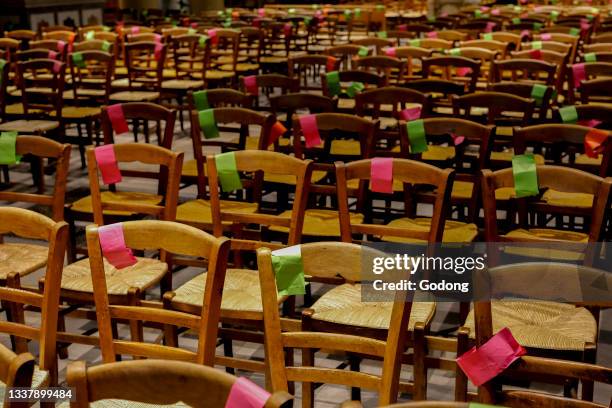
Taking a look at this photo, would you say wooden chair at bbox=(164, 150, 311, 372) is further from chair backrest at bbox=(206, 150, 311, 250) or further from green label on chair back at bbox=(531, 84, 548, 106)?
green label on chair back at bbox=(531, 84, 548, 106)

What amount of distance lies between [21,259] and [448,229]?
185cm

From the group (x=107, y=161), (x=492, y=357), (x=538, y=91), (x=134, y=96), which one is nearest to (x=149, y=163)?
(x=107, y=161)

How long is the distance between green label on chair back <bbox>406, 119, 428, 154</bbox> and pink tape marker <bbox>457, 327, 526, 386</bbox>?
6.30 ft

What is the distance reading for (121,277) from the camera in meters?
3.42

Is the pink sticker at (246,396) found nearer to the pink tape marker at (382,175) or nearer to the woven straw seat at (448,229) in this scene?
the pink tape marker at (382,175)

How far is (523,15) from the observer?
11859mm

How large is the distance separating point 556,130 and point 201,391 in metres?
2.62

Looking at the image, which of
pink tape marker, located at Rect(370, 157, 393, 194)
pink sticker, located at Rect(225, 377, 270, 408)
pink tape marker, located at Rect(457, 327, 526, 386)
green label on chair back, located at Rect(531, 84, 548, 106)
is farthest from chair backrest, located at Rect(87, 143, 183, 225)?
green label on chair back, located at Rect(531, 84, 548, 106)

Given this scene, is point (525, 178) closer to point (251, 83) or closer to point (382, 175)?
point (382, 175)

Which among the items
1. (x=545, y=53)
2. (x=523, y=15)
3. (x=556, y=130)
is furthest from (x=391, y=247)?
(x=523, y=15)

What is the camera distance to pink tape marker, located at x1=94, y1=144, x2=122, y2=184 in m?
3.66

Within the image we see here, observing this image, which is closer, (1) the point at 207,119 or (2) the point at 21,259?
(2) the point at 21,259

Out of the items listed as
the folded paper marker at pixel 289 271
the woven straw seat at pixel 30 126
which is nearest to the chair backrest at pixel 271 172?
the folded paper marker at pixel 289 271

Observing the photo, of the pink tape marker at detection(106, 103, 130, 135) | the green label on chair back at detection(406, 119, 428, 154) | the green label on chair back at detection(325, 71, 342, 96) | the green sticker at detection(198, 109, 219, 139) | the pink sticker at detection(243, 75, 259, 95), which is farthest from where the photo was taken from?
the green label on chair back at detection(325, 71, 342, 96)
